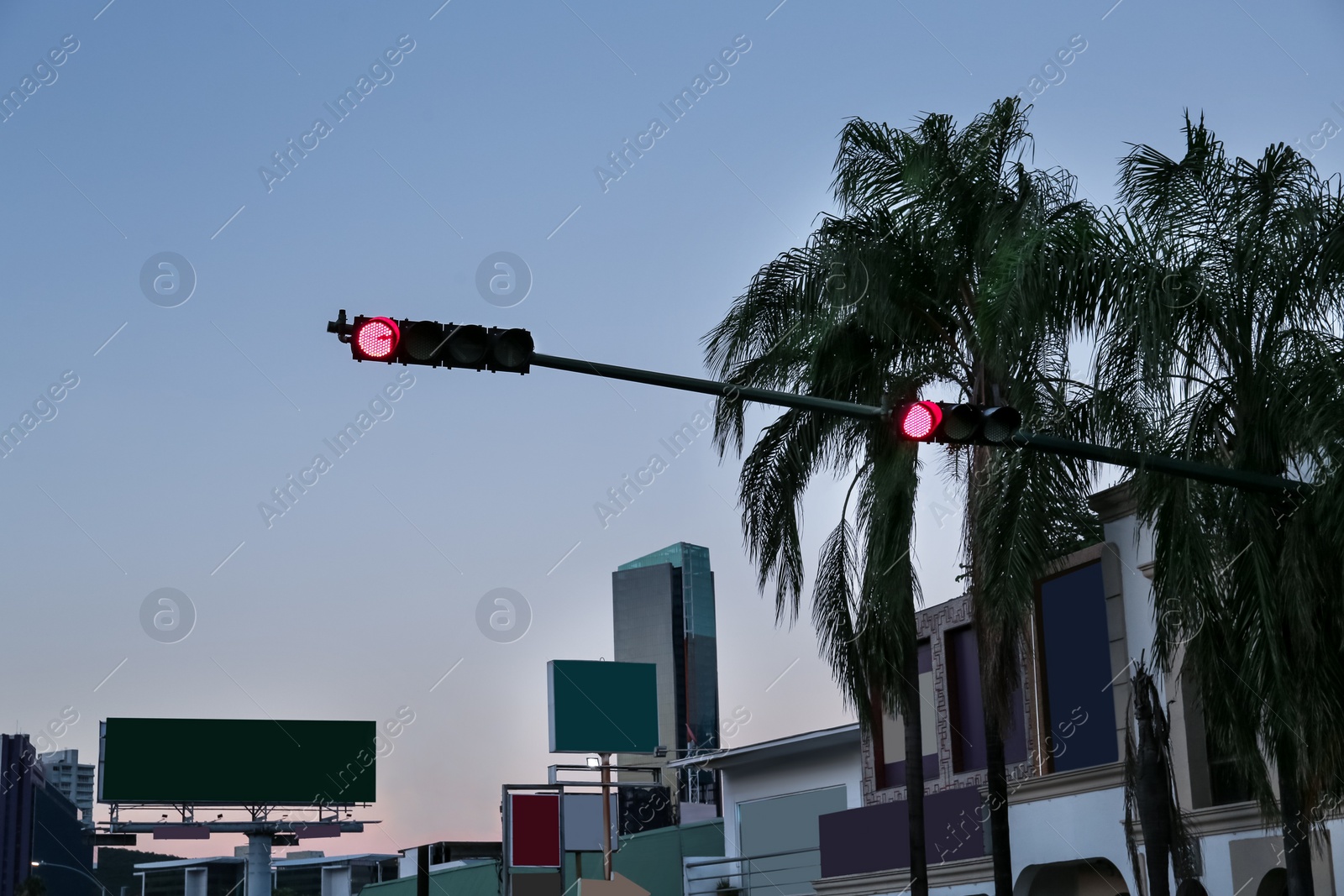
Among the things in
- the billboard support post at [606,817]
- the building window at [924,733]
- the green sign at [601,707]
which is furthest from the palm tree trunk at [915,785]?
the green sign at [601,707]

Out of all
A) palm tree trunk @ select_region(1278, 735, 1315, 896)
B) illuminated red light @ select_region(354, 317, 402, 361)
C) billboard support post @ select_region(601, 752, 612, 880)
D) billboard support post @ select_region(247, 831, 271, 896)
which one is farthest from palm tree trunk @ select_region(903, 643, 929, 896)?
billboard support post @ select_region(247, 831, 271, 896)

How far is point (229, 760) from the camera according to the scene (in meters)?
58.0

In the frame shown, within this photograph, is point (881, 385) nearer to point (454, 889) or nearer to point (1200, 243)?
point (1200, 243)

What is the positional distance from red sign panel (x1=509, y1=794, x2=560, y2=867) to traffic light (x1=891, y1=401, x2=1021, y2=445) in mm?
16290

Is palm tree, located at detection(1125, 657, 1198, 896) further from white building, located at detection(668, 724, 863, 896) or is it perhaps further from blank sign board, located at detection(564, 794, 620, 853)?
white building, located at detection(668, 724, 863, 896)

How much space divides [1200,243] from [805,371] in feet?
23.9

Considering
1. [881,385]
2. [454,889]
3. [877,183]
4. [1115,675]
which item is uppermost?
[877,183]

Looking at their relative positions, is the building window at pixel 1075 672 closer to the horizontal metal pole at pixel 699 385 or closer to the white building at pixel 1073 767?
the white building at pixel 1073 767

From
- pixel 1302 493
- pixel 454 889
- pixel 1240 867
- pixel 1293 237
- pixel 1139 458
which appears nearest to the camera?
pixel 1139 458

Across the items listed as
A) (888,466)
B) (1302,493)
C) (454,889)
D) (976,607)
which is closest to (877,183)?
A: (888,466)

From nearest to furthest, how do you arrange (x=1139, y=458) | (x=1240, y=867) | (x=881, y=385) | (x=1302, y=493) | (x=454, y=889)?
1. (x=1139, y=458)
2. (x=1302, y=493)
3. (x=1240, y=867)
4. (x=881, y=385)
5. (x=454, y=889)

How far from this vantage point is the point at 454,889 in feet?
153

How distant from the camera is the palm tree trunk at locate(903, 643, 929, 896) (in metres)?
22.9

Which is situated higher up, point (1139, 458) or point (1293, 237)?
point (1293, 237)
